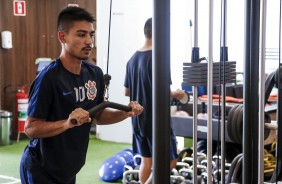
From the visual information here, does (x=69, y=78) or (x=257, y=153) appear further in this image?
(x=69, y=78)

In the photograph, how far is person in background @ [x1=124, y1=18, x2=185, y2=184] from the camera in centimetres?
354

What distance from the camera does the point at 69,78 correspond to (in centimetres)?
230

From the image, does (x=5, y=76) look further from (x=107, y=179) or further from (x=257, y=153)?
(x=257, y=153)

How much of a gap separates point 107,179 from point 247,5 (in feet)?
12.0

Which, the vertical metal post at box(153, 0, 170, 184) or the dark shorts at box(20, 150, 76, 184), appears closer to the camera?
the vertical metal post at box(153, 0, 170, 184)

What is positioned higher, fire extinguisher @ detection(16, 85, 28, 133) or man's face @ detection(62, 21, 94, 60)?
man's face @ detection(62, 21, 94, 60)

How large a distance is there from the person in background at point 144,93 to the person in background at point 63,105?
116 cm

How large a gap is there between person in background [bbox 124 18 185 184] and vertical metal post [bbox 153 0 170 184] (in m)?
2.34

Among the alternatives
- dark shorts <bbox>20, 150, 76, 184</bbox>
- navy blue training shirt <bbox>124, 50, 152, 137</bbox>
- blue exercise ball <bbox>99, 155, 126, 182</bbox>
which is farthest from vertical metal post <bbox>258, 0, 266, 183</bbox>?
blue exercise ball <bbox>99, 155, 126, 182</bbox>

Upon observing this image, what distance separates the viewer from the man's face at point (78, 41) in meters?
2.28

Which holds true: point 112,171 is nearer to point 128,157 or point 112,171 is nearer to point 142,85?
point 128,157

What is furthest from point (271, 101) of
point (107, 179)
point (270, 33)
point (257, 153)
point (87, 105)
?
point (257, 153)

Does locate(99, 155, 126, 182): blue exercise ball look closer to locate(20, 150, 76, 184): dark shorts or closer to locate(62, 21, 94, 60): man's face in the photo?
locate(20, 150, 76, 184): dark shorts

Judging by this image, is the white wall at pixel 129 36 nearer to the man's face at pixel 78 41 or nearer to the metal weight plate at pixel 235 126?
the metal weight plate at pixel 235 126
